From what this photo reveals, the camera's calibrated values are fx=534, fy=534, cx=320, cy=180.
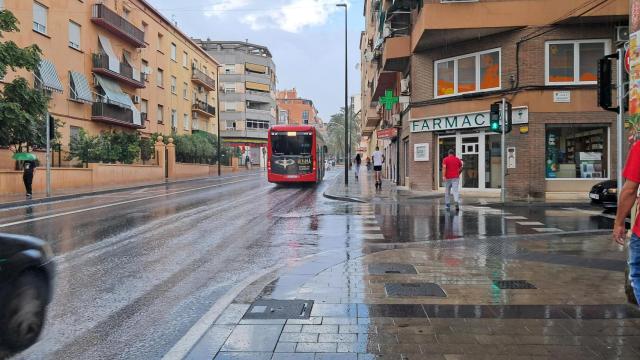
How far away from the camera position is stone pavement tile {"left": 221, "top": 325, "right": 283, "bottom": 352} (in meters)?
4.14

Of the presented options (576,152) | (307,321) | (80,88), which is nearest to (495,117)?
(576,152)

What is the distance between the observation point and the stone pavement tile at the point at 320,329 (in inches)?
178

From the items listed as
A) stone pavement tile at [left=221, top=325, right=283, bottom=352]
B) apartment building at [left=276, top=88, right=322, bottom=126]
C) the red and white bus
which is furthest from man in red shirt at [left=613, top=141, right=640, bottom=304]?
apartment building at [left=276, top=88, right=322, bottom=126]

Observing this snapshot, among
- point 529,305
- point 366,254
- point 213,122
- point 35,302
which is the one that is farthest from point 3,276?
point 213,122

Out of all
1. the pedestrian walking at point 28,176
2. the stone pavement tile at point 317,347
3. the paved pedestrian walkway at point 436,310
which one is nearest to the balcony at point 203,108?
the pedestrian walking at point 28,176

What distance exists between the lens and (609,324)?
464cm

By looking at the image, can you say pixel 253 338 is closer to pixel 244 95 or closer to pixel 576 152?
pixel 576 152

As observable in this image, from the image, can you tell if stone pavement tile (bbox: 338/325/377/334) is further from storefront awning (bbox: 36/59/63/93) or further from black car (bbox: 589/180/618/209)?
storefront awning (bbox: 36/59/63/93)

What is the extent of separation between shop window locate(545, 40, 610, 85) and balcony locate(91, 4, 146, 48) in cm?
2682

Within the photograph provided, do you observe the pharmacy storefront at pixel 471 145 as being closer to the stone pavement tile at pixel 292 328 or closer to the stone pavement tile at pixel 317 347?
the stone pavement tile at pixel 292 328

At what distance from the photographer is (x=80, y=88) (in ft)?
103

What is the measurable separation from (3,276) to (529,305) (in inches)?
183

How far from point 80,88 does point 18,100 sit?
10450 mm

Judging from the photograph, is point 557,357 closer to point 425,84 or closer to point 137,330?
point 137,330
